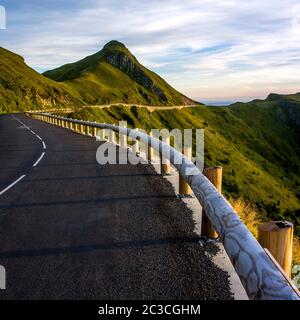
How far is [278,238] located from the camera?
11.3ft

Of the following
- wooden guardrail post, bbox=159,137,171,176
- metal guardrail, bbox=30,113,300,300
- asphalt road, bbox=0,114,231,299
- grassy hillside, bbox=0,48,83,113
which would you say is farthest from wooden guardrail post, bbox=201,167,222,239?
grassy hillside, bbox=0,48,83,113

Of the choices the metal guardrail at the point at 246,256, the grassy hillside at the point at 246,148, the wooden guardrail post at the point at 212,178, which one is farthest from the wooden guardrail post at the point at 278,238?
the grassy hillside at the point at 246,148

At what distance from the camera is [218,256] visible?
5277mm

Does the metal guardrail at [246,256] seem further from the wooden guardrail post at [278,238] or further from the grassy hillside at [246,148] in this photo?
the grassy hillside at [246,148]

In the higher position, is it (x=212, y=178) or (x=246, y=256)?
(x=212, y=178)

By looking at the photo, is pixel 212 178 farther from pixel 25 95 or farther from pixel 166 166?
pixel 25 95

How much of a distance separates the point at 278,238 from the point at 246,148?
149m

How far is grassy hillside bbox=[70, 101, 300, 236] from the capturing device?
8800 centimetres

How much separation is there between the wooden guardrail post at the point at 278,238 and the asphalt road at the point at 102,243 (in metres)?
1.02

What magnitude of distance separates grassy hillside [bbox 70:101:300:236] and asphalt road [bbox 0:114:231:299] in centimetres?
5049

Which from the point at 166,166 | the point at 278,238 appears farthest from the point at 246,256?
the point at 166,166
